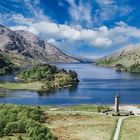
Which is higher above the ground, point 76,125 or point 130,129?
point 76,125

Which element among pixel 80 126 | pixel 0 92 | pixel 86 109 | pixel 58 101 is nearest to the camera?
pixel 80 126

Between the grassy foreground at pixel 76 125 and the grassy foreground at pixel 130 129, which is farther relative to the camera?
the grassy foreground at pixel 130 129

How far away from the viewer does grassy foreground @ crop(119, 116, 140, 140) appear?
77.7 m

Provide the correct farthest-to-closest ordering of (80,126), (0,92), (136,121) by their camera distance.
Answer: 1. (0,92)
2. (136,121)
3. (80,126)

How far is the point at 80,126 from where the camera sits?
88750 mm

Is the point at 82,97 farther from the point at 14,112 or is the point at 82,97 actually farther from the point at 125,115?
the point at 14,112

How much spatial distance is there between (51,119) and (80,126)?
37.2 feet

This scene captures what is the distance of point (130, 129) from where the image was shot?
85.8m

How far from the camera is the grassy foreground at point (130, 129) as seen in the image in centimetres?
7769

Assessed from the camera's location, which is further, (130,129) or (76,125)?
(76,125)

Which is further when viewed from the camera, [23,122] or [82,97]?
[82,97]

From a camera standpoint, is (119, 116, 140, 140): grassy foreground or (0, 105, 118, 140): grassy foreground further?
(119, 116, 140, 140): grassy foreground

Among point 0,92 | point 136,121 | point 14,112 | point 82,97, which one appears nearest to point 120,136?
point 136,121

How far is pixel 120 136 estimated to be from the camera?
259 feet
